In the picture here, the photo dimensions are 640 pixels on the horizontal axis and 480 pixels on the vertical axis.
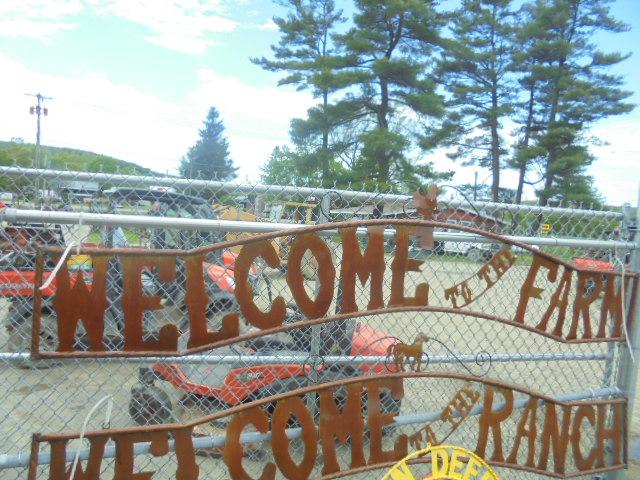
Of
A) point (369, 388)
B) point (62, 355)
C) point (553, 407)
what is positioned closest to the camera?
point (62, 355)

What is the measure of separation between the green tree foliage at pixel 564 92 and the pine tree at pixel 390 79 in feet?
17.8

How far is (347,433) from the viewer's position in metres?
2.20

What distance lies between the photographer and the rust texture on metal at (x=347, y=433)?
1896 millimetres

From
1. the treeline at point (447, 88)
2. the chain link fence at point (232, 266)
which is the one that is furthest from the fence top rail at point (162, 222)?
the treeline at point (447, 88)

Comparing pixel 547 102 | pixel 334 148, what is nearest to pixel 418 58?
pixel 334 148

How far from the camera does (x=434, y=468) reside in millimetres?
1854

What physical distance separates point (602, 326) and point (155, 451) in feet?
→ 7.19

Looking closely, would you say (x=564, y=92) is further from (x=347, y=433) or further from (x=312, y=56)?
(x=347, y=433)

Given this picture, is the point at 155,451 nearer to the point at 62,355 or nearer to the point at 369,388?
the point at 62,355

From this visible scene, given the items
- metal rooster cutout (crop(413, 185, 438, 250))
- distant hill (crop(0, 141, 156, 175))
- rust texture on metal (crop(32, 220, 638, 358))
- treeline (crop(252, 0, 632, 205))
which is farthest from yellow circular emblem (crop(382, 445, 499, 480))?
treeline (crop(252, 0, 632, 205))

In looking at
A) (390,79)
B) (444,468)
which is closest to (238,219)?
(444,468)

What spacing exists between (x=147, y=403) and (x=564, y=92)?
75.5ft

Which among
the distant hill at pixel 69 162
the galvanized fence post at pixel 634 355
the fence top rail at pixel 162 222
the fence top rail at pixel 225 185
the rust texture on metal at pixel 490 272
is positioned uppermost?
the distant hill at pixel 69 162

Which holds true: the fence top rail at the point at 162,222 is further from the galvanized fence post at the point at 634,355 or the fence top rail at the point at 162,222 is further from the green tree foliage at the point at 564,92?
the green tree foliage at the point at 564,92
